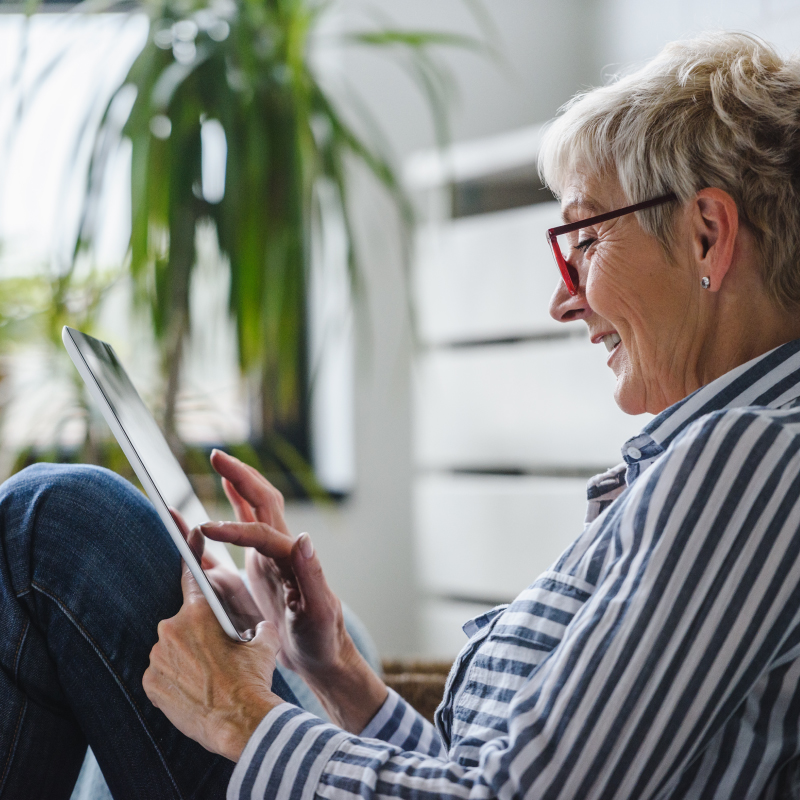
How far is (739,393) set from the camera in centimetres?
77

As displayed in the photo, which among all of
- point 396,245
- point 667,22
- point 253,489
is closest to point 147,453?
point 253,489

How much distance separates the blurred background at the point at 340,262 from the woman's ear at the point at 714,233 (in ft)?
1.94

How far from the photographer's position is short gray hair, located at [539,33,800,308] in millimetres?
797

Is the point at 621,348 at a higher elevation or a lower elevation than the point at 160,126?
lower

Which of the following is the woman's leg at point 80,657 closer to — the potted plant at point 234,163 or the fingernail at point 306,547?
the fingernail at point 306,547

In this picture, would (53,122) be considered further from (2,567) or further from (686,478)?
(686,478)

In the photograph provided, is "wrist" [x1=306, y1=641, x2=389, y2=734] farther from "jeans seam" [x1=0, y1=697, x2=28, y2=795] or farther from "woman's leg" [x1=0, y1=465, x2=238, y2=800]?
"jeans seam" [x1=0, y1=697, x2=28, y2=795]

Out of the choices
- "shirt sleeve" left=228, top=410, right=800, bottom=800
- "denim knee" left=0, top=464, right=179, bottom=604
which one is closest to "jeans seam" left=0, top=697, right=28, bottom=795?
"denim knee" left=0, top=464, right=179, bottom=604

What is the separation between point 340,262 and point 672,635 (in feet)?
5.25

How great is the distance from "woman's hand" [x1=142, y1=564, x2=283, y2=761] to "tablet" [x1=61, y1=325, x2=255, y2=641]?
0.02 metres

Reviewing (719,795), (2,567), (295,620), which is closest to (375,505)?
(295,620)

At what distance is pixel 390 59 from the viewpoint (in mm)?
2770

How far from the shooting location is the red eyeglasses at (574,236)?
837mm

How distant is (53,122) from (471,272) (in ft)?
4.00
